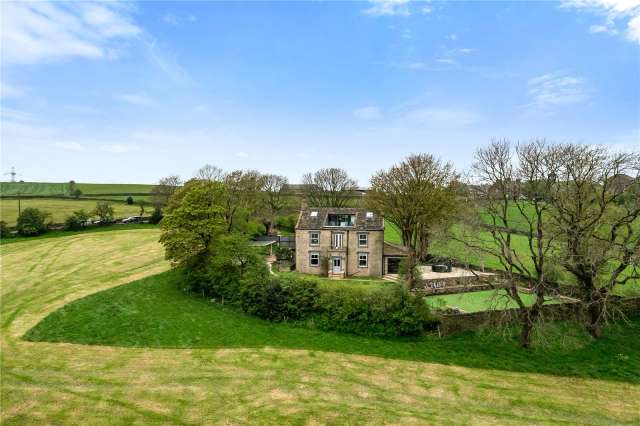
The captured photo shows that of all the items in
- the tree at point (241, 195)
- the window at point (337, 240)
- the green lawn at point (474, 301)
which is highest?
the tree at point (241, 195)

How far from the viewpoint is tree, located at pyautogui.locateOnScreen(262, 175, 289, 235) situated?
70.9 metres

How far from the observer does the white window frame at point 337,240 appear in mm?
42528

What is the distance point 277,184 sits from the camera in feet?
263

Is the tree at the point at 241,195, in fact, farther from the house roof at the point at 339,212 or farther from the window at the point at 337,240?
the window at the point at 337,240

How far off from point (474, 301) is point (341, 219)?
1803cm

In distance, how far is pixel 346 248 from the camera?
139 ft

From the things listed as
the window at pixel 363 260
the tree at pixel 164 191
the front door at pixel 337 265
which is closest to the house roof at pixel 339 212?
the window at pixel 363 260

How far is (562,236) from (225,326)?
26.4m

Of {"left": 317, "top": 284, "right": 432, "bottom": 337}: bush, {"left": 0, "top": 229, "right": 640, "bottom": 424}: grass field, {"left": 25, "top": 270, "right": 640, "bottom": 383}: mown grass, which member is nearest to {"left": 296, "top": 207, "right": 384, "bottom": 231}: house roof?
{"left": 317, "top": 284, "right": 432, "bottom": 337}: bush

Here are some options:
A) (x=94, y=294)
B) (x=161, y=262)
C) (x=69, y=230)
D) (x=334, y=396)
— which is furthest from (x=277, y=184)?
(x=334, y=396)

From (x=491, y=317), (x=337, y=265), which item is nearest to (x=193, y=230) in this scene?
(x=337, y=265)

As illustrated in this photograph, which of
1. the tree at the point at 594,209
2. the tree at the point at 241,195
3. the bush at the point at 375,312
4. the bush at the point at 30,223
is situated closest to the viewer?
Result: the tree at the point at 594,209

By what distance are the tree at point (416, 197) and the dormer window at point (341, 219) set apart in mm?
3020

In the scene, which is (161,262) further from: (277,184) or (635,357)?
(635,357)
